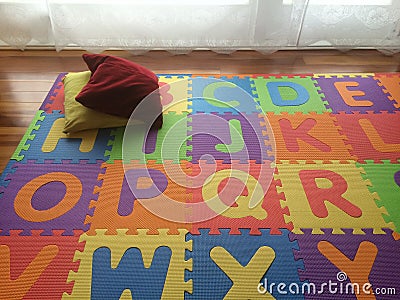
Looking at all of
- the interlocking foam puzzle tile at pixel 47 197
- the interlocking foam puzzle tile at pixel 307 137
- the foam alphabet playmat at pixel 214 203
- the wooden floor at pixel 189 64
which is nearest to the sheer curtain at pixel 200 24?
the wooden floor at pixel 189 64

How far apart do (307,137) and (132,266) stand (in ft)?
2.90

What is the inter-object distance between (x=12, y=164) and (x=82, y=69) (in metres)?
0.82

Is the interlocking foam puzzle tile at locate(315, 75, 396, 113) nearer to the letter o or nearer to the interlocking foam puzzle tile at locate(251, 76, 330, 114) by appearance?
the interlocking foam puzzle tile at locate(251, 76, 330, 114)

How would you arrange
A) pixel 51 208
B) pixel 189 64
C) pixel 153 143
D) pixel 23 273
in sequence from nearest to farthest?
pixel 23 273
pixel 51 208
pixel 153 143
pixel 189 64

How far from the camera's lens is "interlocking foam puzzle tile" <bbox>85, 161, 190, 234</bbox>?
49.1 inches

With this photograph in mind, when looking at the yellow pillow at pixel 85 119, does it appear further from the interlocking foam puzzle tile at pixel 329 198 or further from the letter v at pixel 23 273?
the interlocking foam puzzle tile at pixel 329 198

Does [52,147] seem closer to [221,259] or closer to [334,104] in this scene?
[221,259]

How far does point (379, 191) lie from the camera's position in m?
1.35

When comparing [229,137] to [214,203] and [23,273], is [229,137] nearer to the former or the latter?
[214,203]

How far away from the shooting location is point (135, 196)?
133cm

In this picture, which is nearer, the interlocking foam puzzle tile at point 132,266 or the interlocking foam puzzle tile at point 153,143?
the interlocking foam puzzle tile at point 132,266

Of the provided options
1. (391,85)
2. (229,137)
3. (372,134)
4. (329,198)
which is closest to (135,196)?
(229,137)

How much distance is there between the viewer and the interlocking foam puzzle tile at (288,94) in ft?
5.75

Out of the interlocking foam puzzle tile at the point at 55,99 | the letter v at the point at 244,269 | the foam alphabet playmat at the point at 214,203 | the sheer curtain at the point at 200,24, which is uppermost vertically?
the sheer curtain at the point at 200,24
